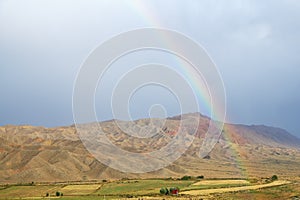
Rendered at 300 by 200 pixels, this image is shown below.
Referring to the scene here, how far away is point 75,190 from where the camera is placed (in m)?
93.5

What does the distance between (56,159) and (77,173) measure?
13.7m

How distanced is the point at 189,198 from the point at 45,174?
84.2 meters

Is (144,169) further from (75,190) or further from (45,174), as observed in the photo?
(75,190)

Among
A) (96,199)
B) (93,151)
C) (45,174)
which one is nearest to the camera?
(96,199)

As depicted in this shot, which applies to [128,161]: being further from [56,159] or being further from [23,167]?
[23,167]

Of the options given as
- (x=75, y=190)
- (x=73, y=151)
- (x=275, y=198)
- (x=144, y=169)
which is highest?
(x=73, y=151)

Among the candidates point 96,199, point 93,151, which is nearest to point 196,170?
point 93,151

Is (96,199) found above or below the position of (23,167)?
below

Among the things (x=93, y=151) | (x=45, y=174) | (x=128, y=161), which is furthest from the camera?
(x=93, y=151)

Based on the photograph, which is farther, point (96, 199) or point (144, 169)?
point (144, 169)

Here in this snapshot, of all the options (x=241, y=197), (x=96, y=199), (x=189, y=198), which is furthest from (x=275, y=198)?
(x=96, y=199)

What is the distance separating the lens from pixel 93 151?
18825 cm

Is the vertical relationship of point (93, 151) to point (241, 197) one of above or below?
above

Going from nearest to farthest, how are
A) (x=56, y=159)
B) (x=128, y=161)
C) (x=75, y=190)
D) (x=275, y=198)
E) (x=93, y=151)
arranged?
1. (x=275, y=198)
2. (x=75, y=190)
3. (x=56, y=159)
4. (x=128, y=161)
5. (x=93, y=151)
